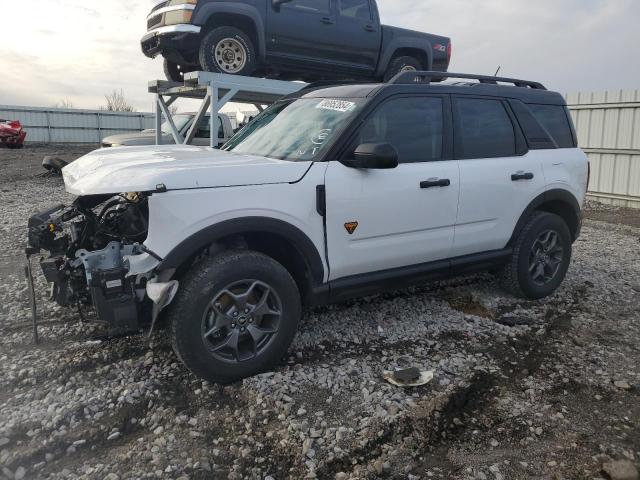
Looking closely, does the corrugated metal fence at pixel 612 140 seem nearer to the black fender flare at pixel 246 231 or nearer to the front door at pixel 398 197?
the front door at pixel 398 197

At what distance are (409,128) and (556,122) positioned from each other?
186 cm

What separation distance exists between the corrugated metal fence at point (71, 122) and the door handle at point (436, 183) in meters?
27.2

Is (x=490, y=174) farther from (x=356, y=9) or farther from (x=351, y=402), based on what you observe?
(x=356, y=9)

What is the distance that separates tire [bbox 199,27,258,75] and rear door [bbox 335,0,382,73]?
149cm

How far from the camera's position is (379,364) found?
11.4 ft

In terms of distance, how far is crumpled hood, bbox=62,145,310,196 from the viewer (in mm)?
2809

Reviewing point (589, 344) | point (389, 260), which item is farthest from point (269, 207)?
point (589, 344)

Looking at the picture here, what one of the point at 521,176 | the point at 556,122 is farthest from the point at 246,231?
the point at 556,122

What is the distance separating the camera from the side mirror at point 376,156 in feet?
10.5

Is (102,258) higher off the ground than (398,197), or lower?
lower

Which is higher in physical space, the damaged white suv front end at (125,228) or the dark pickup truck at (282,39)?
the dark pickup truck at (282,39)

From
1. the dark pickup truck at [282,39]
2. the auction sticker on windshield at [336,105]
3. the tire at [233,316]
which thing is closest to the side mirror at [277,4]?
the dark pickup truck at [282,39]

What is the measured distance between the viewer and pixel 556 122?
4.78m

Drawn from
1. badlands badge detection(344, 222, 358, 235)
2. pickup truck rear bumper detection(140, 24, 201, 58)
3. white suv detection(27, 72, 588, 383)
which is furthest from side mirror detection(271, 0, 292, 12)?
badlands badge detection(344, 222, 358, 235)
